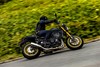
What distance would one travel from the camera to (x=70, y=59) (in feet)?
34.9

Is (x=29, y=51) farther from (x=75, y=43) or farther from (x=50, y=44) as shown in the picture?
(x=75, y=43)

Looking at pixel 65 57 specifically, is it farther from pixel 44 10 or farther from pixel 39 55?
pixel 44 10

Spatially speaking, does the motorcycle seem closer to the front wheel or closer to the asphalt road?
the front wheel

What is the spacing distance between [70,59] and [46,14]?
21.6ft

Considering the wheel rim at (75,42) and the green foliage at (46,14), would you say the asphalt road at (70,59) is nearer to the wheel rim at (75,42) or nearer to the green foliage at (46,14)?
the wheel rim at (75,42)

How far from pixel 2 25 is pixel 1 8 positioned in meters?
4.30

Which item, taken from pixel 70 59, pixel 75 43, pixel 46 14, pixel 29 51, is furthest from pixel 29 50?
Answer: pixel 46 14

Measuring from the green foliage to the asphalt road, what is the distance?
6.53 ft

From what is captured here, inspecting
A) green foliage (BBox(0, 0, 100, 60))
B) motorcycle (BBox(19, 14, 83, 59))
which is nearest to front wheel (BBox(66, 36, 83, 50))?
motorcycle (BBox(19, 14, 83, 59))

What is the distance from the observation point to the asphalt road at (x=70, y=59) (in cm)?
987

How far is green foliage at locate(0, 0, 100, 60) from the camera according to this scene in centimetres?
1442

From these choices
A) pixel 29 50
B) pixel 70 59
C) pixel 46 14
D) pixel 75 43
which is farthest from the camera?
pixel 46 14

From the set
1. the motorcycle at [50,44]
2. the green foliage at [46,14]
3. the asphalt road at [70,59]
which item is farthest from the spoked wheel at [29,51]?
the green foliage at [46,14]

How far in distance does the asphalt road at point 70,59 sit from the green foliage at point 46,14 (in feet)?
6.53
